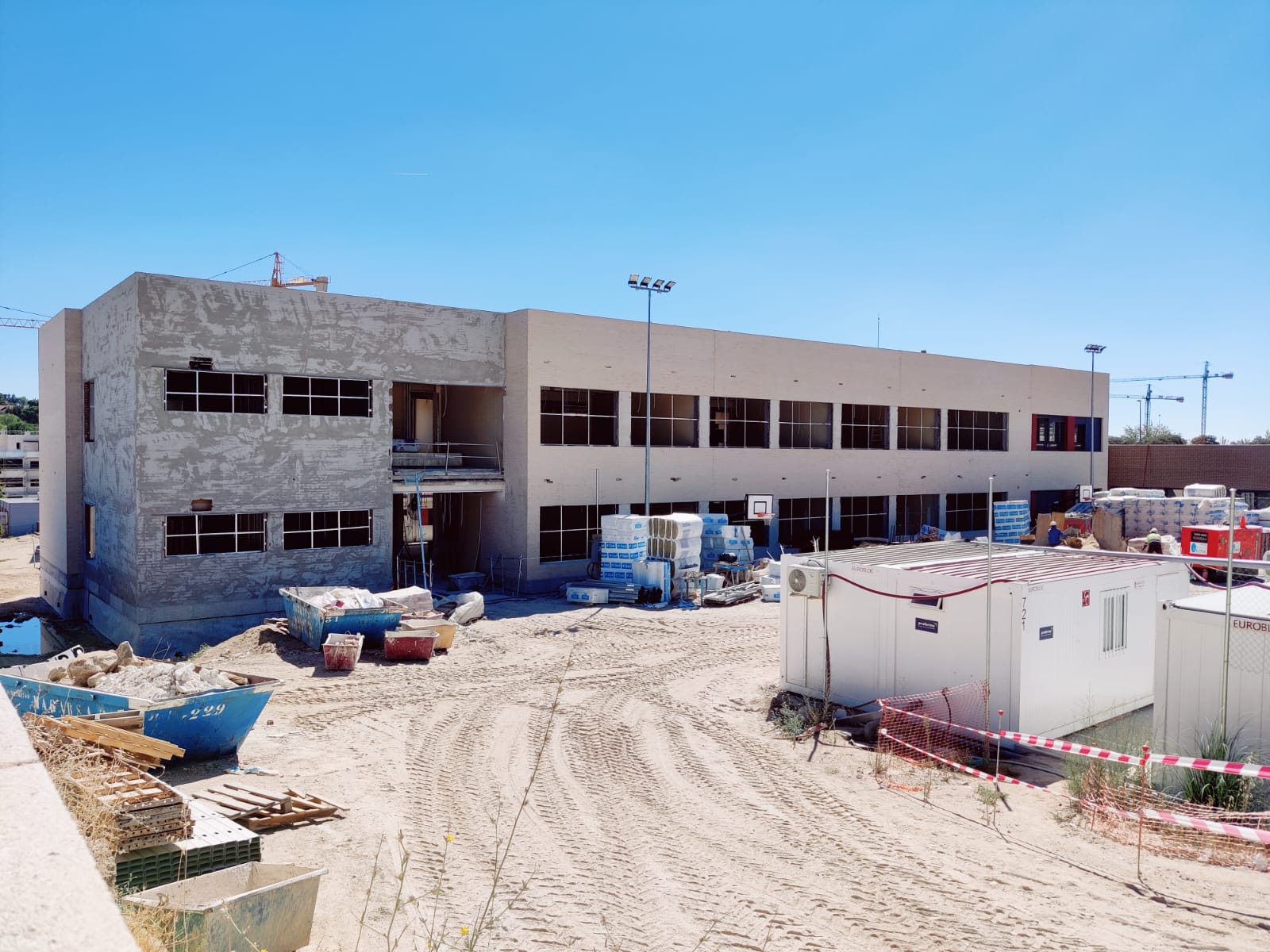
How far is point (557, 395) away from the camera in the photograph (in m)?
30.6

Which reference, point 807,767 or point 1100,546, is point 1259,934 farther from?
point 1100,546

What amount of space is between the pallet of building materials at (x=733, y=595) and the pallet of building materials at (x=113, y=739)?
59.3 feet

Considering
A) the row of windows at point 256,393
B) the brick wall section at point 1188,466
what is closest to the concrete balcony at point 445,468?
the row of windows at point 256,393

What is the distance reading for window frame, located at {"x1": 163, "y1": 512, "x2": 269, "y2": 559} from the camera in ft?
78.7

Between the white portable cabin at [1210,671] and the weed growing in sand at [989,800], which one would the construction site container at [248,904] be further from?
the white portable cabin at [1210,671]

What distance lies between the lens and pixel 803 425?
127ft

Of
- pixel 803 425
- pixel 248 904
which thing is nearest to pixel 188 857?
pixel 248 904

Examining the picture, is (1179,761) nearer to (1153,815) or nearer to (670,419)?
(1153,815)

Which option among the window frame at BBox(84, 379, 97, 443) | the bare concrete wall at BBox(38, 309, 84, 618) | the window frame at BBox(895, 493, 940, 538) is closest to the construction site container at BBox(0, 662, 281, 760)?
the window frame at BBox(84, 379, 97, 443)

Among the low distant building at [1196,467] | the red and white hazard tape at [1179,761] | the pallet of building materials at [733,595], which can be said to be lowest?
the pallet of building materials at [733,595]

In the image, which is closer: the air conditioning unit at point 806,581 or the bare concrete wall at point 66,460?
the air conditioning unit at point 806,581

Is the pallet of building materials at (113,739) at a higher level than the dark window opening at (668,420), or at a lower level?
lower

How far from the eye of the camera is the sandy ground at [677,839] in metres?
7.84

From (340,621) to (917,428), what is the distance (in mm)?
31217
